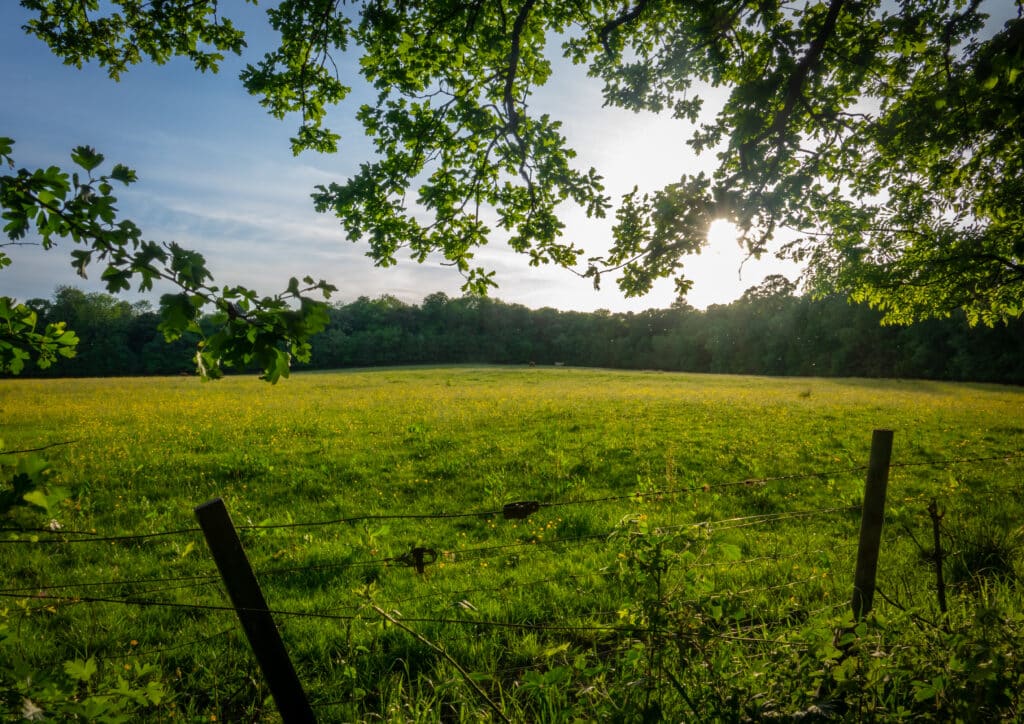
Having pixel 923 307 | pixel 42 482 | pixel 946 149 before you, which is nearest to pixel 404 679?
pixel 42 482

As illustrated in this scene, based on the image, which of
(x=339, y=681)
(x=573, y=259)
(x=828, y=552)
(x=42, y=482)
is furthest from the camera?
(x=573, y=259)

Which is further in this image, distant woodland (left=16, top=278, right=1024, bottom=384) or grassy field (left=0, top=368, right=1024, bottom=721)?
distant woodland (left=16, top=278, right=1024, bottom=384)

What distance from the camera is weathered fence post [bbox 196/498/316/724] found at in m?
2.43

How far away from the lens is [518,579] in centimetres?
555

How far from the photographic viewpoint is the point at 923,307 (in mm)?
16016

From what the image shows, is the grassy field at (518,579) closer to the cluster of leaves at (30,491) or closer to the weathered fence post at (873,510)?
the cluster of leaves at (30,491)

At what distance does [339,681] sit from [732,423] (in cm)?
1612

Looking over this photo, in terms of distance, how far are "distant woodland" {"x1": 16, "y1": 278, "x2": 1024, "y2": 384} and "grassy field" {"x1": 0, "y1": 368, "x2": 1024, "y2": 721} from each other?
1886 inches

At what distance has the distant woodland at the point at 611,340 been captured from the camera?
58656mm

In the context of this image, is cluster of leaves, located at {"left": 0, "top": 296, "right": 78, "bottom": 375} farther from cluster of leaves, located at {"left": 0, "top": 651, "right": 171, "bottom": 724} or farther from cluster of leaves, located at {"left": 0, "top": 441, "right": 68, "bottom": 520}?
cluster of leaves, located at {"left": 0, "top": 651, "right": 171, "bottom": 724}

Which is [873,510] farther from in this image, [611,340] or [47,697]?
[611,340]

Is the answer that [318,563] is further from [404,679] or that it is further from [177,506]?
[177,506]

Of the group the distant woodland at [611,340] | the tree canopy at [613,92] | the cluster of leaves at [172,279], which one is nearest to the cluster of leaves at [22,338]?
the cluster of leaves at [172,279]

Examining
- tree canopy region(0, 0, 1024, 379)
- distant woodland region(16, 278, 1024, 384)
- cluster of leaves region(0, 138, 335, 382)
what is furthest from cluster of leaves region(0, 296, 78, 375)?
distant woodland region(16, 278, 1024, 384)
